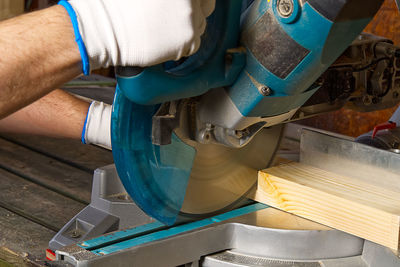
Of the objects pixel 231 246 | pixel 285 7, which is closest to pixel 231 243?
pixel 231 246

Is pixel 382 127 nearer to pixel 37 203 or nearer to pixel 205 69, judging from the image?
pixel 205 69

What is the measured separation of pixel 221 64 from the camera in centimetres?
137

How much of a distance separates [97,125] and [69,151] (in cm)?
62

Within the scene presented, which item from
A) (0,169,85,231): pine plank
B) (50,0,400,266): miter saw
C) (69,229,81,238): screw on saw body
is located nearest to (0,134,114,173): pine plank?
(0,169,85,231): pine plank

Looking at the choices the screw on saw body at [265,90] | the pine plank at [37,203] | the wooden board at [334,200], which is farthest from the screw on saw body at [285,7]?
the pine plank at [37,203]

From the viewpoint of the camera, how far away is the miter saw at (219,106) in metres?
1.30

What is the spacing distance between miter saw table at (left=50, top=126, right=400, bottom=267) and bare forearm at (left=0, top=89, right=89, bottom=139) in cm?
43

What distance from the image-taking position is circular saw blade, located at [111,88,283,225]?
4.62ft

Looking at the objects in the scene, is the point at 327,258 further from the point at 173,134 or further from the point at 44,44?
the point at 44,44

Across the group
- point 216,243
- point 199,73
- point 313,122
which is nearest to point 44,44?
point 199,73

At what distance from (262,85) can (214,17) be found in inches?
6.9

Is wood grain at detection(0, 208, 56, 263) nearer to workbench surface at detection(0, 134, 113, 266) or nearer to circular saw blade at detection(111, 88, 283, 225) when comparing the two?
workbench surface at detection(0, 134, 113, 266)

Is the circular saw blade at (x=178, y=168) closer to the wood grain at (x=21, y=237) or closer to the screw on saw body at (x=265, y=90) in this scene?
the screw on saw body at (x=265, y=90)

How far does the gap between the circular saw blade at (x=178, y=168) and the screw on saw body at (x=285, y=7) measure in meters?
0.34
